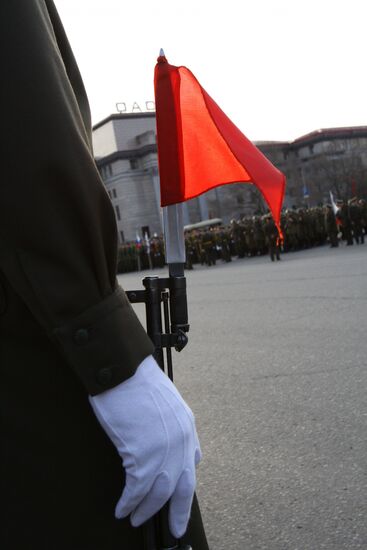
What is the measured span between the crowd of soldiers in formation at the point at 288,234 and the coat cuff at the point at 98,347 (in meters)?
21.5

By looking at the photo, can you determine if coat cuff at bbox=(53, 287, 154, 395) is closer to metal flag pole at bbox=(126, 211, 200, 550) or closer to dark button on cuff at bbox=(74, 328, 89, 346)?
dark button on cuff at bbox=(74, 328, 89, 346)

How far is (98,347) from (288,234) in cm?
2554

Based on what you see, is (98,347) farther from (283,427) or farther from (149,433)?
(283,427)

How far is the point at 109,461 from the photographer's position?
1144mm

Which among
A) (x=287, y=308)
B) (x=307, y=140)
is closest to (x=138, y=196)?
(x=307, y=140)

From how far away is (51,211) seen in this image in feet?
3.20

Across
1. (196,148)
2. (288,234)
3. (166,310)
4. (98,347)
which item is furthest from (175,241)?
(288,234)

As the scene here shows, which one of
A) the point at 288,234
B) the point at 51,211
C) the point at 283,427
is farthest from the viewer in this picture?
the point at 288,234

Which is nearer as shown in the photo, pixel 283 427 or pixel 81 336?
pixel 81 336

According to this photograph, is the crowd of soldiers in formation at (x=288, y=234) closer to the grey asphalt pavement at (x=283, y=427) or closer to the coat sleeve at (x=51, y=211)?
the grey asphalt pavement at (x=283, y=427)

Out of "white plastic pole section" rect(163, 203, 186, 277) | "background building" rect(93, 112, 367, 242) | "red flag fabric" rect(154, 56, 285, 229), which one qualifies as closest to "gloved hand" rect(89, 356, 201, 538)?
"white plastic pole section" rect(163, 203, 186, 277)

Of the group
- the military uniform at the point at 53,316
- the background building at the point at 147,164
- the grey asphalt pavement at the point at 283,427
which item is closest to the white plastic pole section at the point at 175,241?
the military uniform at the point at 53,316

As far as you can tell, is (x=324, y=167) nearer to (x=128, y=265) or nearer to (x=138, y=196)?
(x=138, y=196)

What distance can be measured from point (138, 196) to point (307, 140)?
73.3ft
